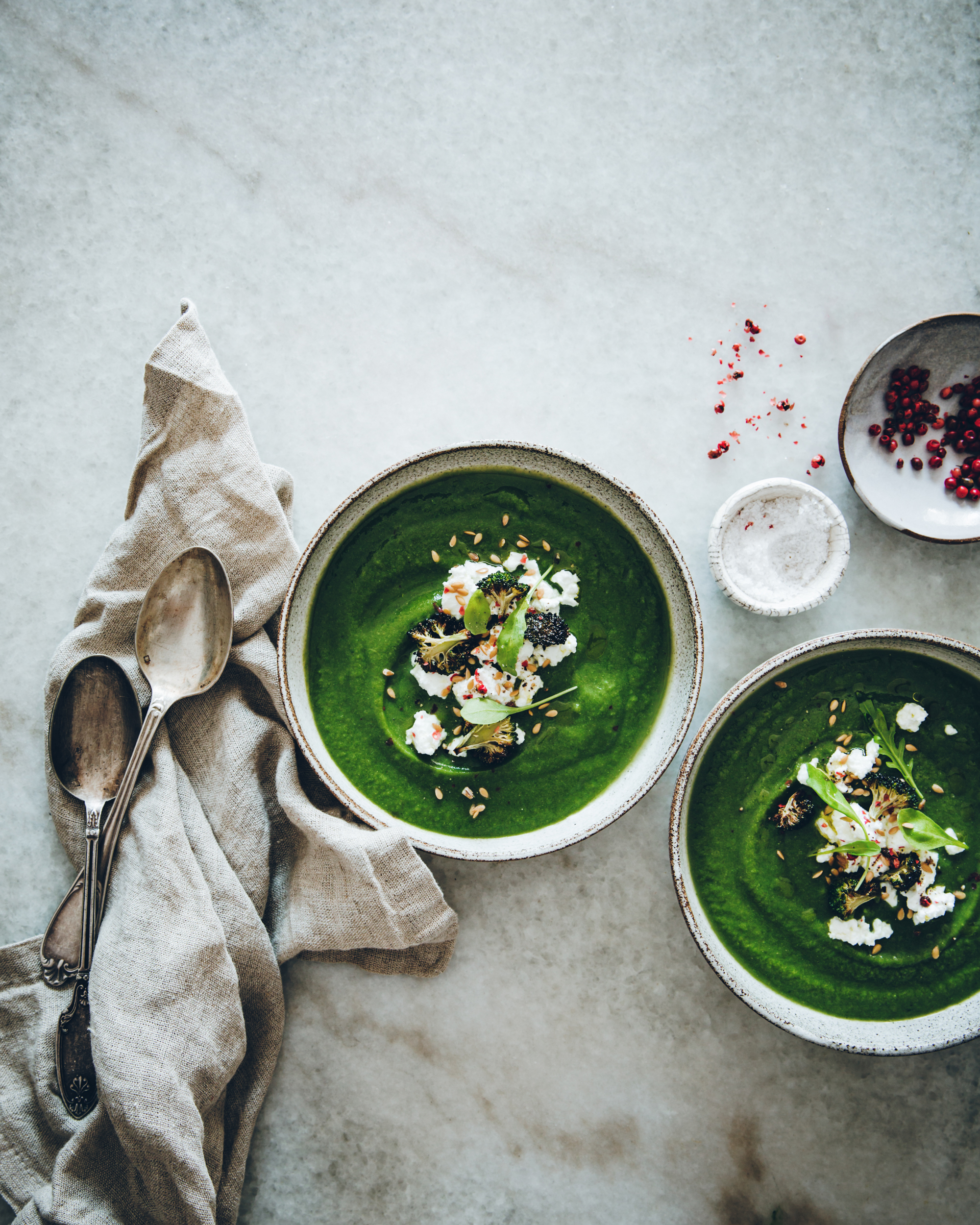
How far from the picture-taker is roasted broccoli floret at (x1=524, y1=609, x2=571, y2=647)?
2.95 metres

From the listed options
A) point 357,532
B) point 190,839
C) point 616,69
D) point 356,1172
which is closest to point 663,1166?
point 356,1172

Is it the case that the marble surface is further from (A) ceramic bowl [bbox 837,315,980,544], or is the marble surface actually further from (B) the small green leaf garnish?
(B) the small green leaf garnish

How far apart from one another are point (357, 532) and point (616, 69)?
2391mm

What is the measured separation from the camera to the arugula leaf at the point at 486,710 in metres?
2.94

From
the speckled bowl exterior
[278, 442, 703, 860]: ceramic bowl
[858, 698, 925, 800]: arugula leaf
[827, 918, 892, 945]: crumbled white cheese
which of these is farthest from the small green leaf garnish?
[827, 918, 892, 945]: crumbled white cheese

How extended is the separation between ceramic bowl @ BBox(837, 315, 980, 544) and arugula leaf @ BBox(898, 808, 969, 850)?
1.15 m

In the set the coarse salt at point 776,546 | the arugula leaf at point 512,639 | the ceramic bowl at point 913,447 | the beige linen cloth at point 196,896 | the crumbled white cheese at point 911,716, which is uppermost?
the ceramic bowl at point 913,447

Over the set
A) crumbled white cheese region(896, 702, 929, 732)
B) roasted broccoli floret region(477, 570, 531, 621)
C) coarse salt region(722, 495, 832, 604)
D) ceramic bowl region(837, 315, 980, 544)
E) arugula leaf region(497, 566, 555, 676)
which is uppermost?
ceramic bowl region(837, 315, 980, 544)

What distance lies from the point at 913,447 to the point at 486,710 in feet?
7.28

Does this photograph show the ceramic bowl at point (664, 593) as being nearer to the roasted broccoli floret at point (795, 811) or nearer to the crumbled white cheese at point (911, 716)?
the roasted broccoli floret at point (795, 811)

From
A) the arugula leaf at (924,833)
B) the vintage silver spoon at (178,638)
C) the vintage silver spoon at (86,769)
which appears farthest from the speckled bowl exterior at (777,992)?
the vintage silver spoon at (86,769)

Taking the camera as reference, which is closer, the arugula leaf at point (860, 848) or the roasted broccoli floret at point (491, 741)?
the arugula leaf at point (860, 848)

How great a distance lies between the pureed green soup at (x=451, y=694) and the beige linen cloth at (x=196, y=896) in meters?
0.23

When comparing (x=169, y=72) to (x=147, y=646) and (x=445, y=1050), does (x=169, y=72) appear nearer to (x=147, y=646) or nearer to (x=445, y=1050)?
(x=147, y=646)
